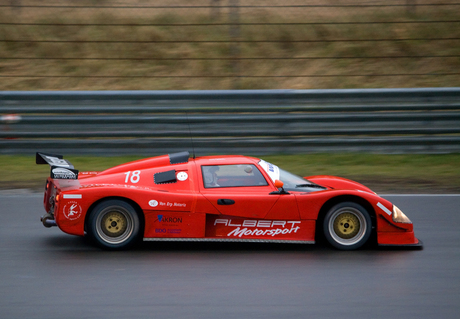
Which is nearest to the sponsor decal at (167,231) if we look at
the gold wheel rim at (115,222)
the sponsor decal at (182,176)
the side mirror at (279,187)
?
the gold wheel rim at (115,222)

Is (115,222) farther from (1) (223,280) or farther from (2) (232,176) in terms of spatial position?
(1) (223,280)

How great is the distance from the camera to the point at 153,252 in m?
5.57

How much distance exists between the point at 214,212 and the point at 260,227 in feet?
1.63

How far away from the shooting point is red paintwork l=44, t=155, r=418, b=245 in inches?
214

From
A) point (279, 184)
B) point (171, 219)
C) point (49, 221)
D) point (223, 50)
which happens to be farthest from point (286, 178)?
point (223, 50)

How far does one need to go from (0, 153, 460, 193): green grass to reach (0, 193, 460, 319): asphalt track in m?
2.73

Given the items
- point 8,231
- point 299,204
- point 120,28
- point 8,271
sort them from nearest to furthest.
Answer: point 8,271 → point 299,204 → point 8,231 → point 120,28

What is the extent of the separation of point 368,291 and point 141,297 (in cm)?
188

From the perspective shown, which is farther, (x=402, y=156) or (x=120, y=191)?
(x=402, y=156)

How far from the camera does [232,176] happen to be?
5.79m

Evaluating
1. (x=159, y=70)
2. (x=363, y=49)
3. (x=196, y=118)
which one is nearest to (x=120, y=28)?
(x=159, y=70)

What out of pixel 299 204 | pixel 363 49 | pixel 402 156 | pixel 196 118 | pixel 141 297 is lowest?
pixel 141 297

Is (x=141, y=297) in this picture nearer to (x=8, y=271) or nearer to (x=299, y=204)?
(x=8, y=271)

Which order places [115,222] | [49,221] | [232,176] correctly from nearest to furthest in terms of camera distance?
[115,222], [49,221], [232,176]
